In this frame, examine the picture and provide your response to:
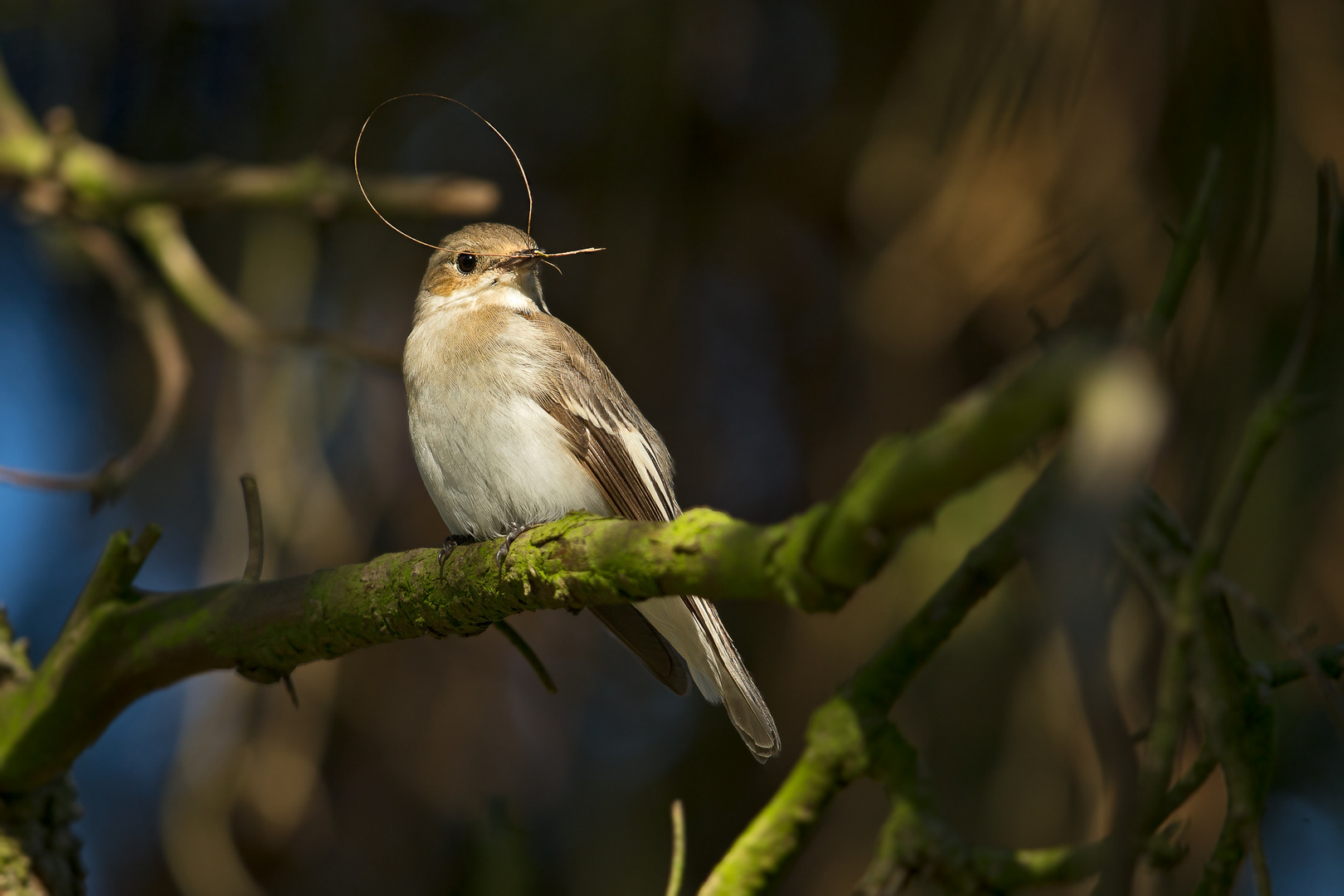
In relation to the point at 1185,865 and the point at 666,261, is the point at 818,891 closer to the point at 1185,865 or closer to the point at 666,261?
the point at 1185,865

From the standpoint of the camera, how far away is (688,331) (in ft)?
20.9

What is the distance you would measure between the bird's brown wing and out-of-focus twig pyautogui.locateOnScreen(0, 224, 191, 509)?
A: 1.36 m

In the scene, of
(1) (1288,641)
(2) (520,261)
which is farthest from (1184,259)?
(2) (520,261)

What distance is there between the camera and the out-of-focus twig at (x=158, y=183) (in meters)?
4.46

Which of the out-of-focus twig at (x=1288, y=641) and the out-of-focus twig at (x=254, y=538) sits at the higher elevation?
the out-of-focus twig at (x=1288, y=641)

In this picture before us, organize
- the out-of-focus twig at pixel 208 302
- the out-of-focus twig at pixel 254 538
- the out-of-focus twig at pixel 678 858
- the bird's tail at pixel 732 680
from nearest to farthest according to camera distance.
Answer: the out-of-focus twig at pixel 678 858 < the out-of-focus twig at pixel 254 538 < the bird's tail at pixel 732 680 < the out-of-focus twig at pixel 208 302

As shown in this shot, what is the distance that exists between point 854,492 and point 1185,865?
9.56 ft

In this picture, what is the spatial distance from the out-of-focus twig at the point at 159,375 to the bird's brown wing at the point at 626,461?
1359 millimetres

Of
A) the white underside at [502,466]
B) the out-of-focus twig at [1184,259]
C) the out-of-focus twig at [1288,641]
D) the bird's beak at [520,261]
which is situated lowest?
the white underside at [502,466]

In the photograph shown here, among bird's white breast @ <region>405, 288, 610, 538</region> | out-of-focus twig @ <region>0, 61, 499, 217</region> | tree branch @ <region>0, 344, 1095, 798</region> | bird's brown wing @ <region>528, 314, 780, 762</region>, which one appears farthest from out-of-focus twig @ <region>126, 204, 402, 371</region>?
tree branch @ <region>0, 344, 1095, 798</region>

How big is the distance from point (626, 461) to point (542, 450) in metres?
0.34

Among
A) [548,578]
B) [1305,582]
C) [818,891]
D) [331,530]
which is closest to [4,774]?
[548,578]

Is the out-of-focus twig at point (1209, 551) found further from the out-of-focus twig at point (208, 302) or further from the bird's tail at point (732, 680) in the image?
the out-of-focus twig at point (208, 302)

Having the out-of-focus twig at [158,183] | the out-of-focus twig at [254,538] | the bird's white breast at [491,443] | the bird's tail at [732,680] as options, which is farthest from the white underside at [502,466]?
the out-of-focus twig at [254,538]
